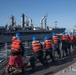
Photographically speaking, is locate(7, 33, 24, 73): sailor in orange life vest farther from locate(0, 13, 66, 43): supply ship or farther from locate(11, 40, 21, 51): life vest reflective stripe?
locate(0, 13, 66, 43): supply ship

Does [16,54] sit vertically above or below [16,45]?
below

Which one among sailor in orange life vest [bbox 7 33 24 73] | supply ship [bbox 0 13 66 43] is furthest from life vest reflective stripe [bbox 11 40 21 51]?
supply ship [bbox 0 13 66 43]

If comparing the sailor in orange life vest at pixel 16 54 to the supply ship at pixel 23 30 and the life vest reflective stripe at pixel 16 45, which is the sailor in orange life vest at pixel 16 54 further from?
the supply ship at pixel 23 30

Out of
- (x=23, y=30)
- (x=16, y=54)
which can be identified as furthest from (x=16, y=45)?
(x=23, y=30)

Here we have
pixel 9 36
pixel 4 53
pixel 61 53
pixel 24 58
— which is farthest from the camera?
pixel 9 36

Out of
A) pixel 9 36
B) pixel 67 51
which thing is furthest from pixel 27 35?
pixel 67 51

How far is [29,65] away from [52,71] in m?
1.70

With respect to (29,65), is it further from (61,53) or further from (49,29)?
(49,29)

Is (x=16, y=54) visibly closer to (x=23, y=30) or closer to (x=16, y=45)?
(x=16, y=45)

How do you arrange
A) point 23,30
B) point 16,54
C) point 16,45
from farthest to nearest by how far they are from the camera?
point 23,30 < point 16,45 < point 16,54

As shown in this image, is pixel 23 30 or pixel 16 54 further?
pixel 23 30

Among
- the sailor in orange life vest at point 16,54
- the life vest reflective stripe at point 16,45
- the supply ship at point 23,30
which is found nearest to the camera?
the sailor in orange life vest at point 16,54

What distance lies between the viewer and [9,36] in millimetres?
64312

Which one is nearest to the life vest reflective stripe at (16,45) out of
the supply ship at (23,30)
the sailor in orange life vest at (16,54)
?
the sailor in orange life vest at (16,54)
